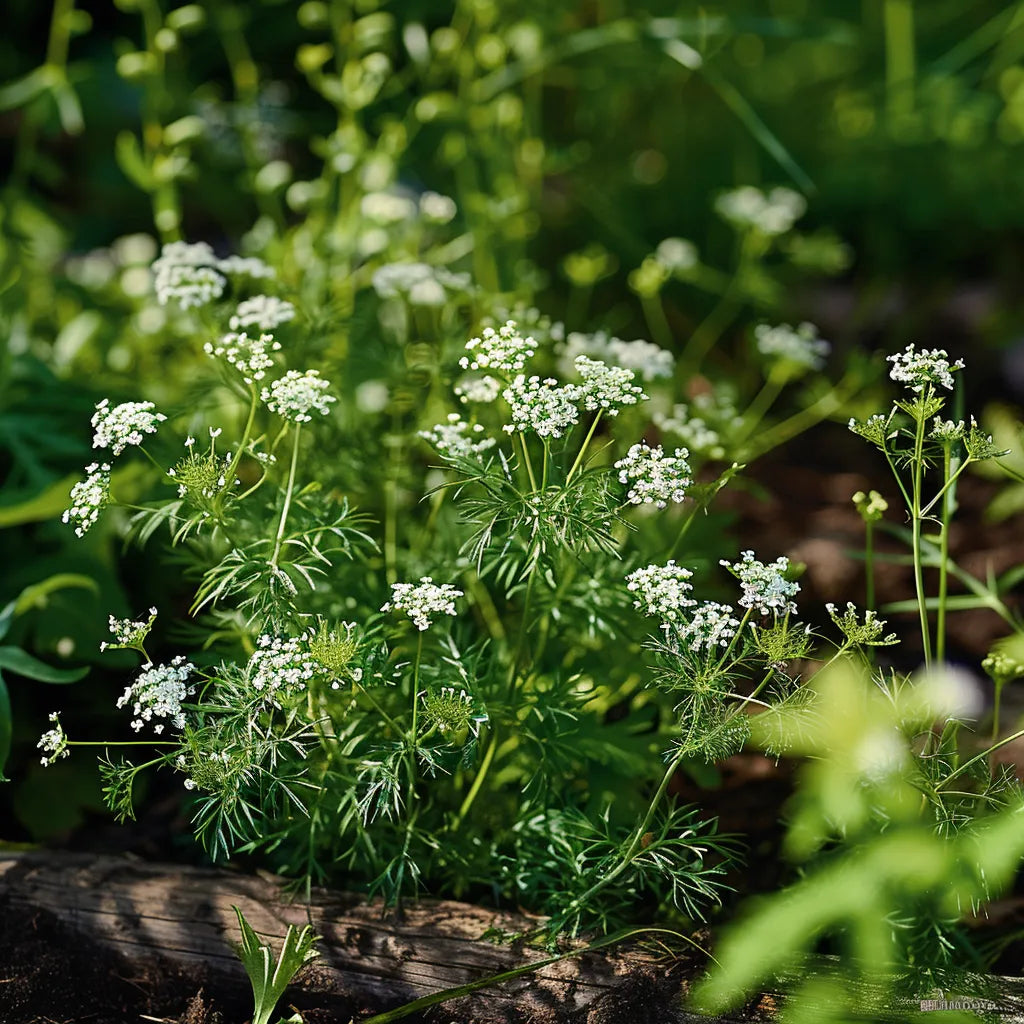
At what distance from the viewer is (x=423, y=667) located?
155 cm

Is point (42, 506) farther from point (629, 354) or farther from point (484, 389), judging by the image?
point (629, 354)

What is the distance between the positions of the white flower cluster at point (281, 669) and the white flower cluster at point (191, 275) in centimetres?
68

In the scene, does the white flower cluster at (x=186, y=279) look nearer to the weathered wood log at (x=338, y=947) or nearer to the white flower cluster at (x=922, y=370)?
the weathered wood log at (x=338, y=947)

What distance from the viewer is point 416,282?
202cm

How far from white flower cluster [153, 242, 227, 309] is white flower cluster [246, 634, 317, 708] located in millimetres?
678

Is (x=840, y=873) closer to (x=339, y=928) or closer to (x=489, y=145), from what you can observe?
(x=339, y=928)

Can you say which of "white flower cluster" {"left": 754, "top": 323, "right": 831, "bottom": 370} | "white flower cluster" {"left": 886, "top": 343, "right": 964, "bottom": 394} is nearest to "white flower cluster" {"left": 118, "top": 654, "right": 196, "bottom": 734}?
"white flower cluster" {"left": 886, "top": 343, "right": 964, "bottom": 394}

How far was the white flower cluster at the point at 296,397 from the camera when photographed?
144 cm

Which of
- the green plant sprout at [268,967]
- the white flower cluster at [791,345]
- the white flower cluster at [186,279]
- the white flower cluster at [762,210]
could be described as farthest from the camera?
the white flower cluster at [762,210]

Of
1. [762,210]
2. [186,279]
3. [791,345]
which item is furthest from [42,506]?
[762,210]

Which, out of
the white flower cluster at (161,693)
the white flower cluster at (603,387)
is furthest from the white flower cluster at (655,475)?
the white flower cluster at (161,693)

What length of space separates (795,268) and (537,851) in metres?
2.64

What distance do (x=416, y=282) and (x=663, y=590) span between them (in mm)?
946

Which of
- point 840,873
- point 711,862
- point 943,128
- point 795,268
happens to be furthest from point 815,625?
point 943,128
